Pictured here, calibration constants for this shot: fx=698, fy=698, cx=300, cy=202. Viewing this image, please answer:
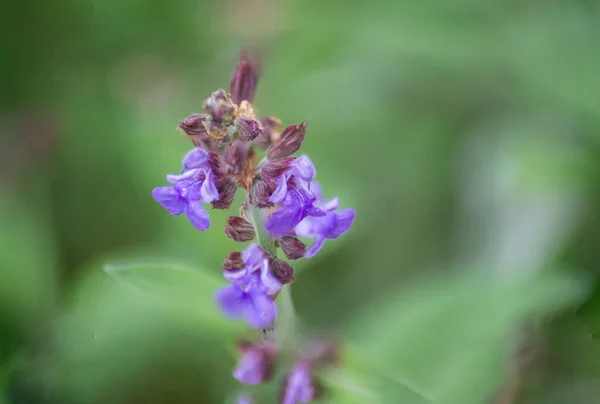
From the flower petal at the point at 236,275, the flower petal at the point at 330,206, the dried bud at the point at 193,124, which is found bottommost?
the flower petal at the point at 236,275

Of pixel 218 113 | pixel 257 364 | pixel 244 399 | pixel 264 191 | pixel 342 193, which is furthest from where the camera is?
pixel 342 193

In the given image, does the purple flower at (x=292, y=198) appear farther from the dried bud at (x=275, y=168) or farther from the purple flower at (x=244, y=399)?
the purple flower at (x=244, y=399)

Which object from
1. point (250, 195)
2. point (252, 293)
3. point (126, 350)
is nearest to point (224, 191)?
point (250, 195)

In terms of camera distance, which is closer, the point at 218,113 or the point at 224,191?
the point at 218,113

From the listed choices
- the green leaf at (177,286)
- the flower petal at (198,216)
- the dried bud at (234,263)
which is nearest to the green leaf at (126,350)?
the green leaf at (177,286)

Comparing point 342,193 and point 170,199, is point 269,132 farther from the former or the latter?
point 342,193

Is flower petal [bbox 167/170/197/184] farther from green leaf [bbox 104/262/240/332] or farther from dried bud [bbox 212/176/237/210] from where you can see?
green leaf [bbox 104/262/240/332]
